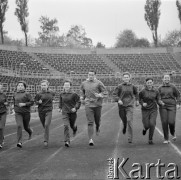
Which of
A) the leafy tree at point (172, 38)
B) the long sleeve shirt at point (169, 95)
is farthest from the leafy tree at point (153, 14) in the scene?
the long sleeve shirt at point (169, 95)

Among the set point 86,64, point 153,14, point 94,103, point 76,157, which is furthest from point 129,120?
point 153,14

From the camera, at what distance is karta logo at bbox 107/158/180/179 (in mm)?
5688

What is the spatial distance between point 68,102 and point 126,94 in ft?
5.61

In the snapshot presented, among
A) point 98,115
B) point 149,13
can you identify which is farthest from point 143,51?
point 98,115

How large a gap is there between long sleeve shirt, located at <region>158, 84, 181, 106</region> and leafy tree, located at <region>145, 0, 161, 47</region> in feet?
175

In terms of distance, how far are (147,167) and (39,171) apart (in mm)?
2015

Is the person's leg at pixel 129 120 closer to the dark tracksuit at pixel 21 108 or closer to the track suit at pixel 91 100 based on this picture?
the track suit at pixel 91 100

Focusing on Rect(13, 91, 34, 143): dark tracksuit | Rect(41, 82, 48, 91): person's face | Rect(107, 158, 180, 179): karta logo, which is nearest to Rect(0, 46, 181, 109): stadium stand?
Rect(13, 91, 34, 143): dark tracksuit

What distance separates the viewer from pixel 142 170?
609 cm

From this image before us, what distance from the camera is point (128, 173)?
5938mm

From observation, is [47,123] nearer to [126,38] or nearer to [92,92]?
[92,92]

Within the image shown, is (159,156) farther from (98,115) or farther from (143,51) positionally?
(143,51)

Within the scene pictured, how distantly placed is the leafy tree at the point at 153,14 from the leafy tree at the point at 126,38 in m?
27.2

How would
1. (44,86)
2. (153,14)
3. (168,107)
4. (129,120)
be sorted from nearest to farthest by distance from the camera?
1. (168,107)
2. (129,120)
3. (44,86)
4. (153,14)
